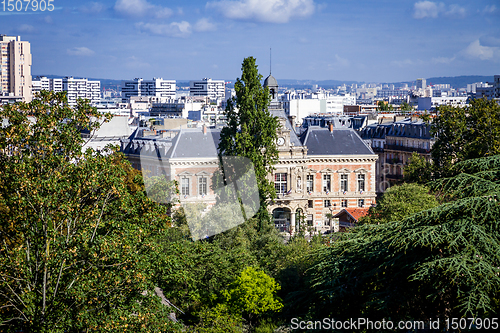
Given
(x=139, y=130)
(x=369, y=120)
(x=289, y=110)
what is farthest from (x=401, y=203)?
(x=289, y=110)

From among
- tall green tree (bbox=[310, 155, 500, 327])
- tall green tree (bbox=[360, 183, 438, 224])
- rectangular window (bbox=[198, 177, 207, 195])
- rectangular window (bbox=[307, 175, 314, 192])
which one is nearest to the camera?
tall green tree (bbox=[310, 155, 500, 327])

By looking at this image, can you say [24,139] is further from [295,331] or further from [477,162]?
[477,162]

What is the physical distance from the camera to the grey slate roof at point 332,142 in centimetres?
7044

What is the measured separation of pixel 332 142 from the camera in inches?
2795

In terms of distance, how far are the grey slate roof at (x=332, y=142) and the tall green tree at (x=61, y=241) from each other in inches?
1935

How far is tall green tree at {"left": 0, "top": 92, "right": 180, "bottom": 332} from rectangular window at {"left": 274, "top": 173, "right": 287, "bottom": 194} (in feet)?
149

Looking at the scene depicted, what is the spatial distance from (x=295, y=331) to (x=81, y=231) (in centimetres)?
714

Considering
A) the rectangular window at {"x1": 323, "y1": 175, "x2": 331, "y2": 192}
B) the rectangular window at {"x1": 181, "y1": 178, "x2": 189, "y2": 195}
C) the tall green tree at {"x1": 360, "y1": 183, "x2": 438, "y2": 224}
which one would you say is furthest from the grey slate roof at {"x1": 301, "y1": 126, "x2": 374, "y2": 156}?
the tall green tree at {"x1": 360, "y1": 183, "x2": 438, "y2": 224}

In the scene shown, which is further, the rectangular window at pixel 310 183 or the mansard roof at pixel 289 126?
the rectangular window at pixel 310 183

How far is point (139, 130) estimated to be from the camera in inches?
3031

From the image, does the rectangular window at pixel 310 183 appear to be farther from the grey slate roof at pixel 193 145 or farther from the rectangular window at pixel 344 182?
the grey slate roof at pixel 193 145

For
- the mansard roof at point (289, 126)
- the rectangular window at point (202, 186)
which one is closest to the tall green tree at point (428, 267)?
the rectangular window at point (202, 186)

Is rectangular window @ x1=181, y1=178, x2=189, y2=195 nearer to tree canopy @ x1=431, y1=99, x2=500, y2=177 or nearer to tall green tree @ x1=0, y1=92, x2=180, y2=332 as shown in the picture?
tree canopy @ x1=431, y1=99, x2=500, y2=177

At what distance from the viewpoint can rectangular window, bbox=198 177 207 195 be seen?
6588 cm
